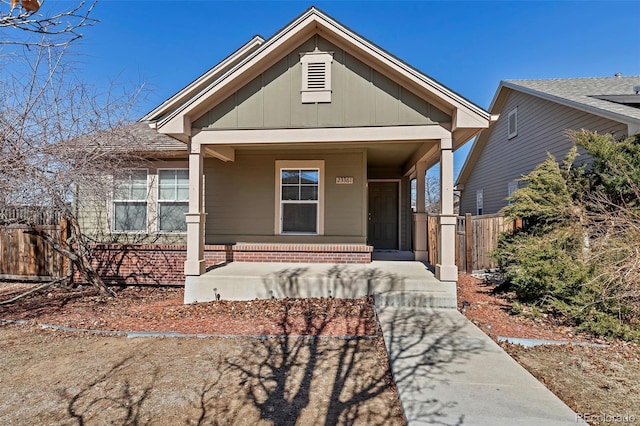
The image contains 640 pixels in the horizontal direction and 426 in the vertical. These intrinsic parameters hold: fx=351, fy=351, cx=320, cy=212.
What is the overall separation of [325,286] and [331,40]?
481 cm

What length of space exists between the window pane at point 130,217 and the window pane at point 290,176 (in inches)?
148

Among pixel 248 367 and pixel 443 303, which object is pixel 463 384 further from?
pixel 443 303

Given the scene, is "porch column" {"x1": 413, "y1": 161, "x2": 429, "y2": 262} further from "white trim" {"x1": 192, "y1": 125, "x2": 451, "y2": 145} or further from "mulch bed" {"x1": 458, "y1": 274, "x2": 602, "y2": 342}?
"white trim" {"x1": 192, "y1": 125, "x2": 451, "y2": 145}

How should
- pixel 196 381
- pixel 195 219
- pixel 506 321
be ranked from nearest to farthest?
pixel 196 381 < pixel 506 321 < pixel 195 219

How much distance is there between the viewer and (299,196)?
873cm

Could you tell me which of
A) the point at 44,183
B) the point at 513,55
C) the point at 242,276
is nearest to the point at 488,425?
the point at 242,276

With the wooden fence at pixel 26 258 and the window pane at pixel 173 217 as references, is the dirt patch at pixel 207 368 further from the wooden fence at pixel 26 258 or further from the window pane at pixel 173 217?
the window pane at pixel 173 217

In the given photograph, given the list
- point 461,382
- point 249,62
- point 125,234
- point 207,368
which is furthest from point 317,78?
point 125,234

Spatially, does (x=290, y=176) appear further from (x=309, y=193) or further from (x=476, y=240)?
(x=476, y=240)

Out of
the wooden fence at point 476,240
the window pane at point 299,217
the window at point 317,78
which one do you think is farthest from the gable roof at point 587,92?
the window pane at point 299,217

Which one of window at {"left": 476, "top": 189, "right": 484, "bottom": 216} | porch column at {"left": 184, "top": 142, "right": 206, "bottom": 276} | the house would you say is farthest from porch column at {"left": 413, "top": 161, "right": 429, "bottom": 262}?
window at {"left": 476, "top": 189, "right": 484, "bottom": 216}

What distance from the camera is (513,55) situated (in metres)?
15.7

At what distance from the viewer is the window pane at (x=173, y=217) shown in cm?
907

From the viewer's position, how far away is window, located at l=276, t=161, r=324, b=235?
28.3ft
